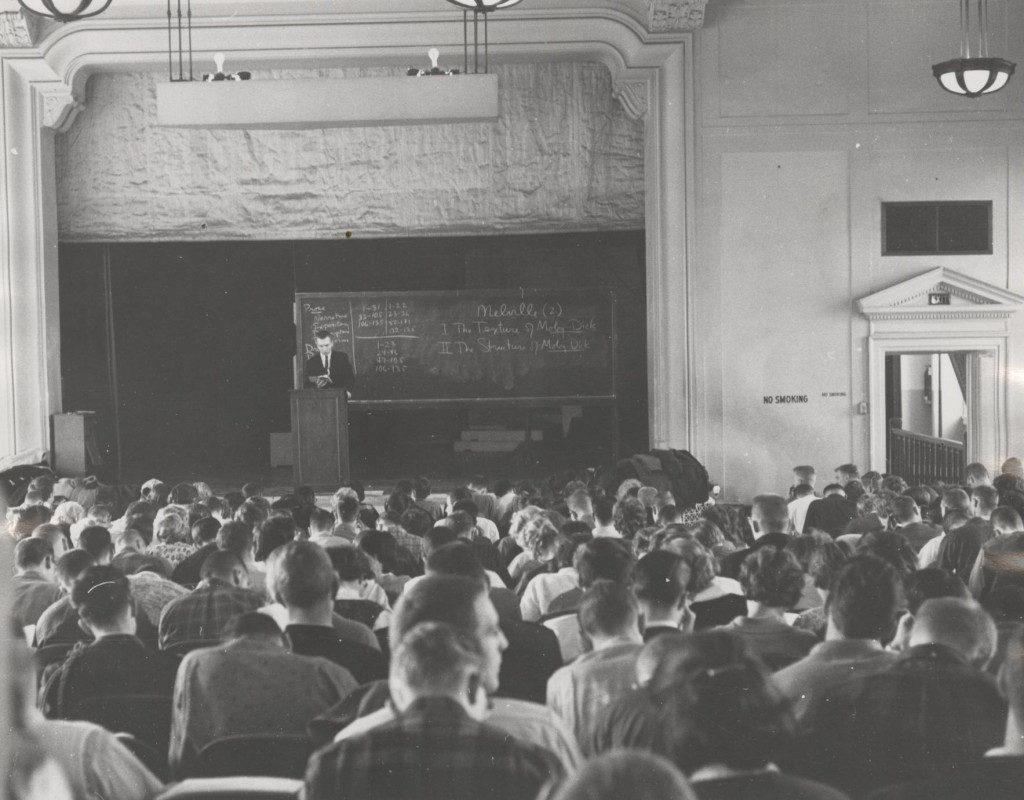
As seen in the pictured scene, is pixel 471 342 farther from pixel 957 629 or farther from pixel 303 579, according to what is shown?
pixel 957 629

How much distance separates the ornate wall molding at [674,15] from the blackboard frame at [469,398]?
2682 mm

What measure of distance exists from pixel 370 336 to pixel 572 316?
2.13 meters

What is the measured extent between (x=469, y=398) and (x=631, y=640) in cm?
995

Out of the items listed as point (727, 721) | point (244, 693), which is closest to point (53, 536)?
point (244, 693)

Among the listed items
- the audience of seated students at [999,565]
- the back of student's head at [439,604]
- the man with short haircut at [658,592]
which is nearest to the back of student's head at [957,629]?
the man with short haircut at [658,592]

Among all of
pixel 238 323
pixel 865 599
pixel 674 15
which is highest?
pixel 674 15

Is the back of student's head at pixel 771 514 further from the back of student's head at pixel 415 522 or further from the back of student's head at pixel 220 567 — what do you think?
the back of student's head at pixel 220 567

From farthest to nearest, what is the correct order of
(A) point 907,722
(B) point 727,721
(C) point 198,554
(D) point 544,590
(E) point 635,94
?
1. (E) point 635,94
2. (C) point 198,554
3. (D) point 544,590
4. (A) point 907,722
5. (B) point 727,721

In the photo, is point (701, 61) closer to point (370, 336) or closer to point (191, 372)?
point (370, 336)

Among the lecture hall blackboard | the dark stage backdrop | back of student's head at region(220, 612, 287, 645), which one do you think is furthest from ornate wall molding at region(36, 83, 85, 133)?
back of student's head at region(220, 612, 287, 645)

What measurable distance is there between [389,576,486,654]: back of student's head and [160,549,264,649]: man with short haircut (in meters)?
1.22

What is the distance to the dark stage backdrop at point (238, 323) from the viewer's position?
44.4 feet

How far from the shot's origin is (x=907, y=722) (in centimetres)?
255

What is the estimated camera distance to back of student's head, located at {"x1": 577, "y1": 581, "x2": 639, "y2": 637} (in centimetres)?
303
